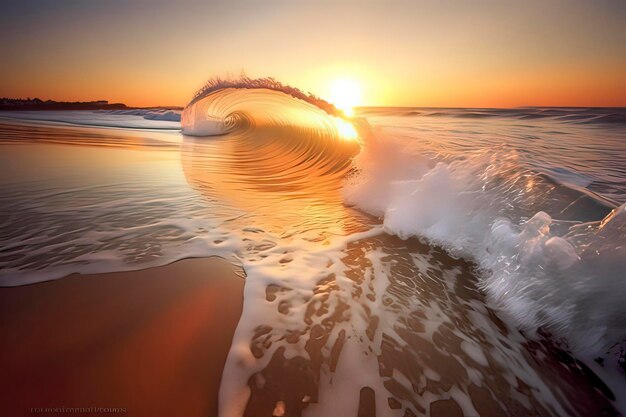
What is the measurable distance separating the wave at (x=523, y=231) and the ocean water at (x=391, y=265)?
0.01 meters

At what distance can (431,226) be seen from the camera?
3.50 meters

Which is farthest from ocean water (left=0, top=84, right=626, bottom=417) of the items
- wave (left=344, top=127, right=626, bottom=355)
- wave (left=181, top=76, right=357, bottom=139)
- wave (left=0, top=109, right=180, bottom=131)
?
wave (left=0, top=109, right=180, bottom=131)

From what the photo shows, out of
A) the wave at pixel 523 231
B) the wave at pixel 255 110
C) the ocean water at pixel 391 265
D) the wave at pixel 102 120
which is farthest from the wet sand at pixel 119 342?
the wave at pixel 102 120

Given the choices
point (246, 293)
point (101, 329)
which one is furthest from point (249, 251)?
point (101, 329)

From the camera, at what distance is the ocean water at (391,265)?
157 centimetres

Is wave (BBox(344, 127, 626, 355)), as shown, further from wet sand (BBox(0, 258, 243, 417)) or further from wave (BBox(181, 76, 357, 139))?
wave (BBox(181, 76, 357, 139))

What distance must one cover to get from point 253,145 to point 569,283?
10.0 m

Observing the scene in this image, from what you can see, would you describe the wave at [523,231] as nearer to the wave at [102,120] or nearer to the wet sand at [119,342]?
the wet sand at [119,342]

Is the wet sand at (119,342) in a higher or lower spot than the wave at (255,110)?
lower

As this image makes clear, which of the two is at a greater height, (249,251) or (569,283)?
(569,283)

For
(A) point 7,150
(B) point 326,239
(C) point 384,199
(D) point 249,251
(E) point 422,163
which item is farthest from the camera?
(A) point 7,150

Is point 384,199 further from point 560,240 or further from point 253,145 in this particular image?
point 253,145

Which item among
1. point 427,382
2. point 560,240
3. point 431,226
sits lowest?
point 427,382

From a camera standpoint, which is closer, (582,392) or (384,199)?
(582,392)
